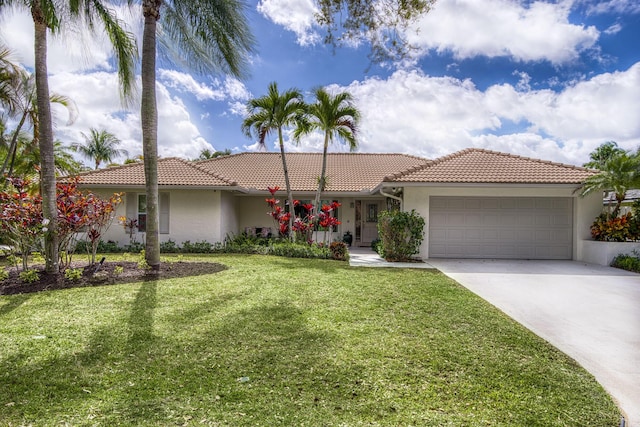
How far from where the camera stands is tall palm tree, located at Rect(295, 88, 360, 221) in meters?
13.8

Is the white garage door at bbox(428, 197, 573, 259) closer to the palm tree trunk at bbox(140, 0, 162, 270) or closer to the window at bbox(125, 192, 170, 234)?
the palm tree trunk at bbox(140, 0, 162, 270)

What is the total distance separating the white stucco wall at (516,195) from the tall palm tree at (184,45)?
7138 millimetres

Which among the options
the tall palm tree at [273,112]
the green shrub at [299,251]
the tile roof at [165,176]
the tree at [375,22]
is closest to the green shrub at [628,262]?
the green shrub at [299,251]

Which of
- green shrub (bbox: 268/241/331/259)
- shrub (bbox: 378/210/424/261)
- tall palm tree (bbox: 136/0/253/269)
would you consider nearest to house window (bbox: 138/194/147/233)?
green shrub (bbox: 268/241/331/259)

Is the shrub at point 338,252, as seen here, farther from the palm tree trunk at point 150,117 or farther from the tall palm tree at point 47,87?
the tall palm tree at point 47,87

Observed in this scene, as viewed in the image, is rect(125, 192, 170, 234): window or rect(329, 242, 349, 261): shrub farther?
rect(125, 192, 170, 234): window

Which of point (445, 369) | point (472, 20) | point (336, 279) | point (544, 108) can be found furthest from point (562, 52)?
point (445, 369)

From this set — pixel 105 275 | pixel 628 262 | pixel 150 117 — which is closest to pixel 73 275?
pixel 105 275

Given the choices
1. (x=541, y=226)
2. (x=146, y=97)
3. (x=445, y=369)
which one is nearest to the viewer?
(x=445, y=369)

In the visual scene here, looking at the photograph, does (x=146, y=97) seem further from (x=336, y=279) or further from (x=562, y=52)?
(x=562, y=52)

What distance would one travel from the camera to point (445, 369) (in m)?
3.74

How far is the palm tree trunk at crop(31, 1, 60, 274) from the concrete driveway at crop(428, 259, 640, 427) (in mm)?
9252

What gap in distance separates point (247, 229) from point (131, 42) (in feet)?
33.7

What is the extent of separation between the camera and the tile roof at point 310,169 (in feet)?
58.9
